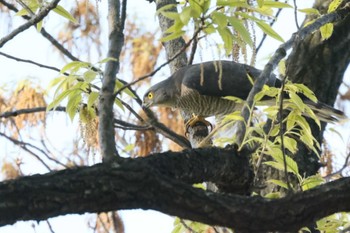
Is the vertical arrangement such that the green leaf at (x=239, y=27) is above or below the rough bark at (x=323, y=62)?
below

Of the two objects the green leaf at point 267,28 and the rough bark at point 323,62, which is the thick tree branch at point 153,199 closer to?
the green leaf at point 267,28

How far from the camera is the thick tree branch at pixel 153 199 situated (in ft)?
6.82

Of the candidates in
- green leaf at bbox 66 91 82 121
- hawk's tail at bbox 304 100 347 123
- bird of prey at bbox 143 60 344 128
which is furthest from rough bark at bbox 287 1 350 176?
green leaf at bbox 66 91 82 121

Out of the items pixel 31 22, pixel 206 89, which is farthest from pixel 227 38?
pixel 206 89

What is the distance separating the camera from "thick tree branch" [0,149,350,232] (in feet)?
6.82

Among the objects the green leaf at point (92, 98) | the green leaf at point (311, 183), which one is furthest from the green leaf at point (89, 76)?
the green leaf at point (311, 183)

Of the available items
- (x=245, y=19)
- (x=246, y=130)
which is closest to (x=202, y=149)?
(x=246, y=130)

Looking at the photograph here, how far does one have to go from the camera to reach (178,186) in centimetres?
224

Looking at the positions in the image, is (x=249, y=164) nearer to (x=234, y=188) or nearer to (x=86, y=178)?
(x=234, y=188)

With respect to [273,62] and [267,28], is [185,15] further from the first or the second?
[273,62]

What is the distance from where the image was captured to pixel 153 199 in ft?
7.22

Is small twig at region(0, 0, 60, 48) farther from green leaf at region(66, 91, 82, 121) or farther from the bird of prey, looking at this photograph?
the bird of prey

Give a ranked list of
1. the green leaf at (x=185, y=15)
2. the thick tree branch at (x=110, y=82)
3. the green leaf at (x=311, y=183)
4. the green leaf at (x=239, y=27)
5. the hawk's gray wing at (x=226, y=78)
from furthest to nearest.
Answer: the hawk's gray wing at (x=226, y=78) → the green leaf at (x=311, y=183) → the green leaf at (x=239, y=27) → the green leaf at (x=185, y=15) → the thick tree branch at (x=110, y=82)

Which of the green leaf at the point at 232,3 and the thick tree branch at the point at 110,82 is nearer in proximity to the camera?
the thick tree branch at the point at 110,82
